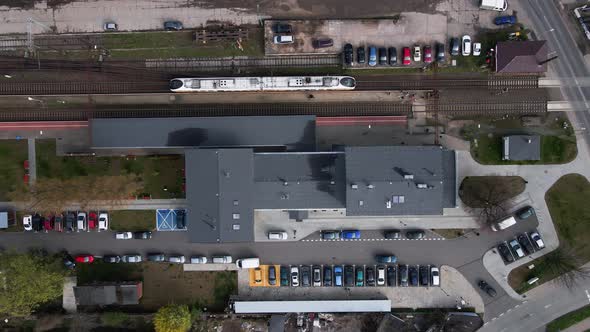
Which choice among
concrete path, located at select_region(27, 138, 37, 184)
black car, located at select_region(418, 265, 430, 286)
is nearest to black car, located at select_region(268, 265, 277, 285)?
black car, located at select_region(418, 265, 430, 286)

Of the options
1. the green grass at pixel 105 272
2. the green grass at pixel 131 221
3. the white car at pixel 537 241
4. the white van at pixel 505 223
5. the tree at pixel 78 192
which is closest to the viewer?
the tree at pixel 78 192

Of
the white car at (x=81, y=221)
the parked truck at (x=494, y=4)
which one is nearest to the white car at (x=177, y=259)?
the white car at (x=81, y=221)

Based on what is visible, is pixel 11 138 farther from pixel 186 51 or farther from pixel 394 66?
pixel 394 66

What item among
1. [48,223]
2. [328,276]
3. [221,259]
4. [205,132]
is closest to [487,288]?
[328,276]

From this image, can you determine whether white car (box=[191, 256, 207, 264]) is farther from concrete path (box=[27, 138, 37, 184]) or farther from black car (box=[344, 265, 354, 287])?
concrete path (box=[27, 138, 37, 184])

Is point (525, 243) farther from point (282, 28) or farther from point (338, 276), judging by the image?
point (282, 28)

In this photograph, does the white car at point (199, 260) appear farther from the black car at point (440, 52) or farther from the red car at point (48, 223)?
the black car at point (440, 52)
